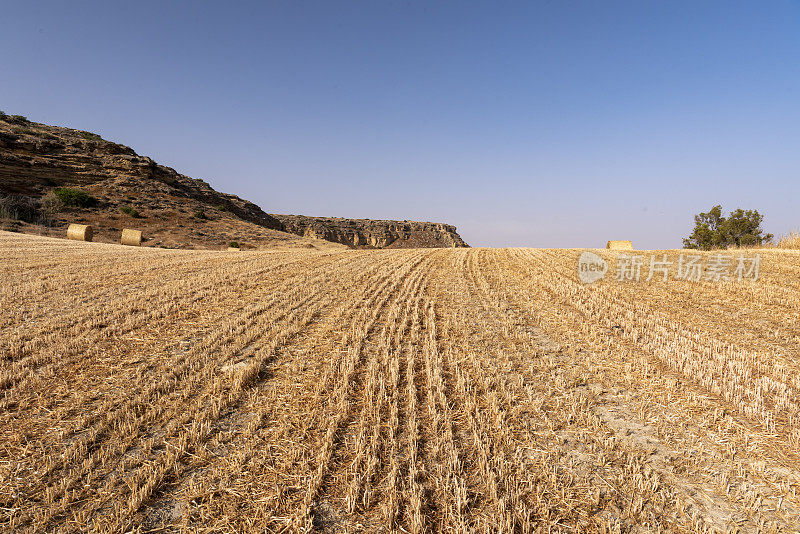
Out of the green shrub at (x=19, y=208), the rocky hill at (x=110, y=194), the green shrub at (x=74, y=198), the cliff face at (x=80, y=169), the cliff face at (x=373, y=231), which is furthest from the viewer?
the cliff face at (x=373, y=231)

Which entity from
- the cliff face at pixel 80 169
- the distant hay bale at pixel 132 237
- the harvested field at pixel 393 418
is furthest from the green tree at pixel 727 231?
the cliff face at pixel 80 169

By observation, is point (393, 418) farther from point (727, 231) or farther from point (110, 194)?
point (110, 194)

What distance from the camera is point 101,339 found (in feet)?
19.0

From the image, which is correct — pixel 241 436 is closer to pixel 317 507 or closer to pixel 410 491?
pixel 317 507

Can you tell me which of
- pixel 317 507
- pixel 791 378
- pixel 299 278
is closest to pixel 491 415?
pixel 317 507

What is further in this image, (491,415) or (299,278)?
(299,278)

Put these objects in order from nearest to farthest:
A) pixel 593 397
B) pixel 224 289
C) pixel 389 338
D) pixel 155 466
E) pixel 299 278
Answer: pixel 155 466 → pixel 593 397 → pixel 389 338 → pixel 224 289 → pixel 299 278

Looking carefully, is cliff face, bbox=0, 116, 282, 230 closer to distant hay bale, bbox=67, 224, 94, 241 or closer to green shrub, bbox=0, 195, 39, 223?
green shrub, bbox=0, 195, 39, 223

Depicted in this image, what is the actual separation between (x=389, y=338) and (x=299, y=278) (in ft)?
20.9

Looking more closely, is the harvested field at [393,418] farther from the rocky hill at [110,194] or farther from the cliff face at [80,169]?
the cliff face at [80,169]

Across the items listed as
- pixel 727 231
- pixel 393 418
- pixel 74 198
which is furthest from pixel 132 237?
pixel 727 231

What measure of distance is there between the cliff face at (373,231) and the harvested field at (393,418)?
258 feet

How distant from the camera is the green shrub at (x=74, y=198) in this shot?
37906mm

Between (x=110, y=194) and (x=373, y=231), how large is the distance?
6259cm
